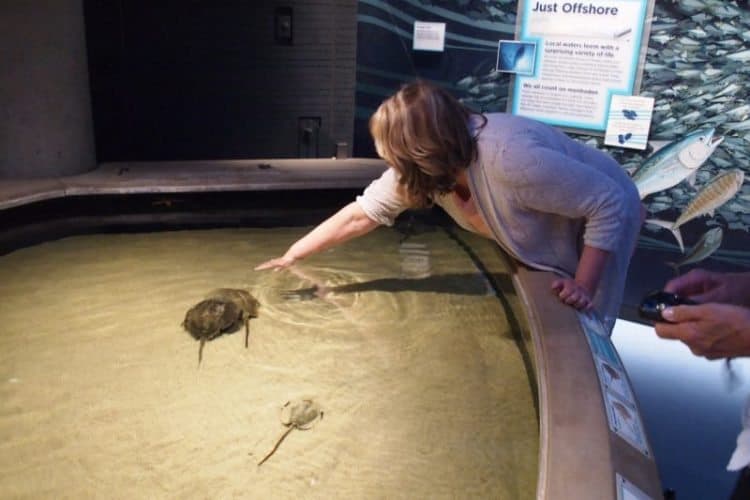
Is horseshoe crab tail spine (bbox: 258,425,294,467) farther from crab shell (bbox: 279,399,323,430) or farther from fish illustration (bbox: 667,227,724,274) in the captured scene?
fish illustration (bbox: 667,227,724,274)

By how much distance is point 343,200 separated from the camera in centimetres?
434

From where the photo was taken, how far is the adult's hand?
3.31 feet

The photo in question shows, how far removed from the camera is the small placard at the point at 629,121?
365cm

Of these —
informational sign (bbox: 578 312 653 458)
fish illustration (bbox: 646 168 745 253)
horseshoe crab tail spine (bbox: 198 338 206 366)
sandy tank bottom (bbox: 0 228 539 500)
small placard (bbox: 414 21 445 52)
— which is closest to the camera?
informational sign (bbox: 578 312 653 458)

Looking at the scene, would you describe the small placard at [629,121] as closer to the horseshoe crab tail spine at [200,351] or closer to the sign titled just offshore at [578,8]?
the sign titled just offshore at [578,8]

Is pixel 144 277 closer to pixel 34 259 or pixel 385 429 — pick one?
pixel 34 259

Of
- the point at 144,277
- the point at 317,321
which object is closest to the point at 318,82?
the point at 144,277

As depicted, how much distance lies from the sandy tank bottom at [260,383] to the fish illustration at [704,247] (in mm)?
1579

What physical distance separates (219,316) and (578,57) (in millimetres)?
3026

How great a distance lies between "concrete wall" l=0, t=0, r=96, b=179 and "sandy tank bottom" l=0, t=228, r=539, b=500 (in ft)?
3.60

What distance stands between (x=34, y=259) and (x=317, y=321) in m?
1.73

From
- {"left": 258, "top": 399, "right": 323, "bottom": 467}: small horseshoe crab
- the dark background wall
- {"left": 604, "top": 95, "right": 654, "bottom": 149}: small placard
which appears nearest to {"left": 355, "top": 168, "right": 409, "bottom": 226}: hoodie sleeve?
{"left": 258, "top": 399, "right": 323, "bottom": 467}: small horseshoe crab

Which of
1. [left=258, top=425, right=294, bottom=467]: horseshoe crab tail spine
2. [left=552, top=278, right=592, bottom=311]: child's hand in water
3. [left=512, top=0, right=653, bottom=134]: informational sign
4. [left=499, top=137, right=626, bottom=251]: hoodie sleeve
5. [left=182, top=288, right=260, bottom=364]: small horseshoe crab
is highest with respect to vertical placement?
[left=512, top=0, right=653, bottom=134]: informational sign

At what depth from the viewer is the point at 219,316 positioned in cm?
223
